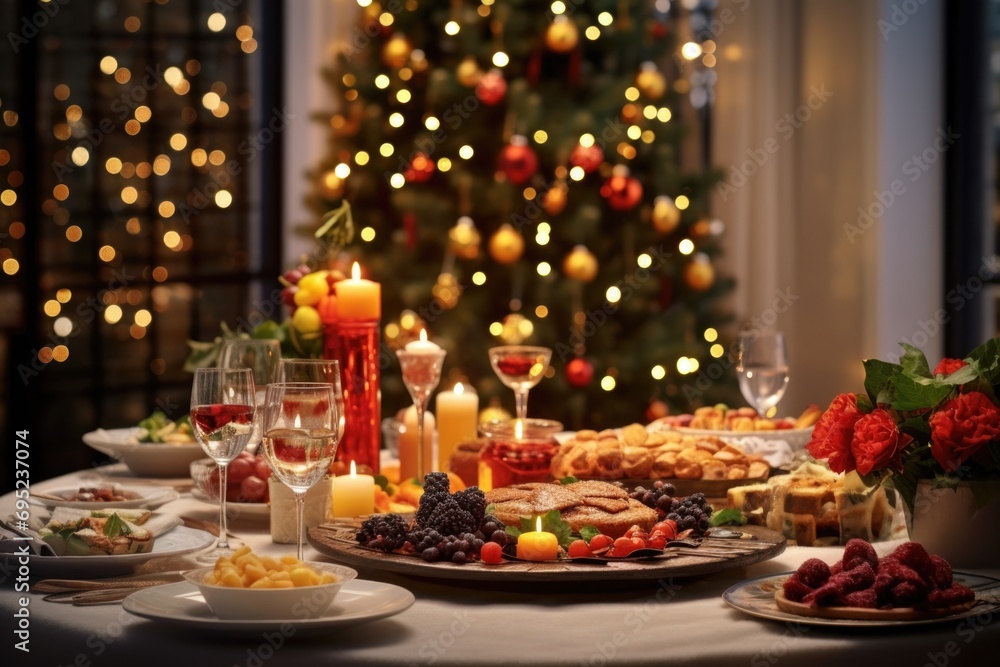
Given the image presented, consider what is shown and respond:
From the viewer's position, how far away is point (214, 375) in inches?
64.3

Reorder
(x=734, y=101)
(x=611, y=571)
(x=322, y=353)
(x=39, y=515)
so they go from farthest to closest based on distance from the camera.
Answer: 1. (x=734, y=101)
2. (x=322, y=353)
3. (x=39, y=515)
4. (x=611, y=571)

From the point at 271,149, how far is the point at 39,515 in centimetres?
384

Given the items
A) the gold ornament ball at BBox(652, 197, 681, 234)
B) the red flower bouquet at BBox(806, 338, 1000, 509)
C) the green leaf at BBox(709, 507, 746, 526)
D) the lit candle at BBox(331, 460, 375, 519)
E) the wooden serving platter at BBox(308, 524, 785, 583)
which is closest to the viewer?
the wooden serving platter at BBox(308, 524, 785, 583)

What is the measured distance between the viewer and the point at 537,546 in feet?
4.88

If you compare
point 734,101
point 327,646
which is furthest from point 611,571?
point 734,101

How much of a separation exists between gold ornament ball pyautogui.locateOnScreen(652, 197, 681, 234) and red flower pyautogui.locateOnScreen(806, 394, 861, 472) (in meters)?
3.28

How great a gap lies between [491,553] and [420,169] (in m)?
3.33

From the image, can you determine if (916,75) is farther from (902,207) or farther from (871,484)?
(871,484)

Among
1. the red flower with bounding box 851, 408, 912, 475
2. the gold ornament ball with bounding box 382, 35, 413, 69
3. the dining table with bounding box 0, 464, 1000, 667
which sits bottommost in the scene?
the dining table with bounding box 0, 464, 1000, 667

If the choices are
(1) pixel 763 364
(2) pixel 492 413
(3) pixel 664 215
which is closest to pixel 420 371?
(1) pixel 763 364

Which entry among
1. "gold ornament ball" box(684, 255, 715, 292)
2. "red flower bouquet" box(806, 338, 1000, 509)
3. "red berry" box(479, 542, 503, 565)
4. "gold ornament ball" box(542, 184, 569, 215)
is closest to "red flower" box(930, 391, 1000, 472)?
"red flower bouquet" box(806, 338, 1000, 509)

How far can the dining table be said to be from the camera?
48.9 inches

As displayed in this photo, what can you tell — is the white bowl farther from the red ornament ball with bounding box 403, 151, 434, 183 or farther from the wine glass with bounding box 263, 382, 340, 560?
the red ornament ball with bounding box 403, 151, 434, 183

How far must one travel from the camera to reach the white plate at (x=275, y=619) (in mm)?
1249
